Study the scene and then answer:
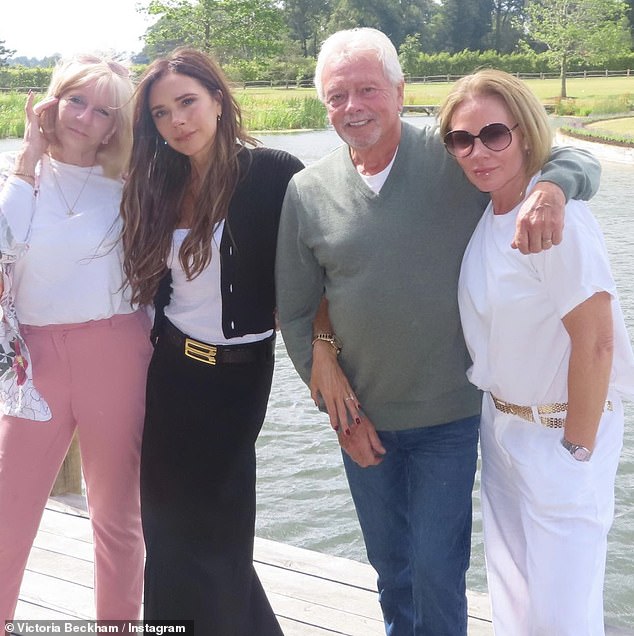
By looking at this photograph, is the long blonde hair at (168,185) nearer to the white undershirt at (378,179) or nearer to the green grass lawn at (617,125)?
the white undershirt at (378,179)

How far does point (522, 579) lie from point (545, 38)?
52780 mm

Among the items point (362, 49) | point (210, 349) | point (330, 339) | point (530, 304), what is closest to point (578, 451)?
point (530, 304)

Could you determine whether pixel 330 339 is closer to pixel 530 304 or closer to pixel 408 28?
pixel 530 304

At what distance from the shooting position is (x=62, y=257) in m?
2.60

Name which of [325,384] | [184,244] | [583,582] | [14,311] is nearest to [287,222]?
[184,244]

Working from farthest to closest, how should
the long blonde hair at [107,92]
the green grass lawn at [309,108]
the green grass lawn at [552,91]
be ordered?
the green grass lawn at [552,91] → the green grass lawn at [309,108] → the long blonde hair at [107,92]

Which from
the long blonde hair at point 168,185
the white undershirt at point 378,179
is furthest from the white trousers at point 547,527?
the long blonde hair at point 168,185

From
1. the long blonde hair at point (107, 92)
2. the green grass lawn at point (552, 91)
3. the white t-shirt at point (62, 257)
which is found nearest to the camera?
the white t-shirt at point (62, 257)

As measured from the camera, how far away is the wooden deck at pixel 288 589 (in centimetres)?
301

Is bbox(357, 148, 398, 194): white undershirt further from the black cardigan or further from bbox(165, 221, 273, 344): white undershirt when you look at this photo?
bbox(165, 221, 273, 344): white undershirt

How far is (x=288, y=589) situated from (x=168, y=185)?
1.51 meters

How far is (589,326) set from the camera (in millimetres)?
2092

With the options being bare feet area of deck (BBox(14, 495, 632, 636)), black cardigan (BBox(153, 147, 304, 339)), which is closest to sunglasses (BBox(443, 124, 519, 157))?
black cardigan (BBox(153, 147, 304, 339))

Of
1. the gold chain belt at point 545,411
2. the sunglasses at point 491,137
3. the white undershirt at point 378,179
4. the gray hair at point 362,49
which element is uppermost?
the gray hair at point 362,49
